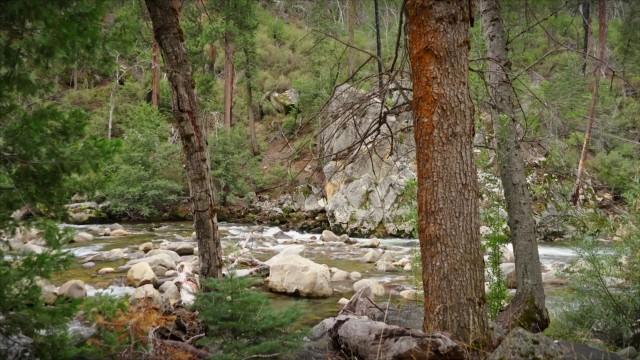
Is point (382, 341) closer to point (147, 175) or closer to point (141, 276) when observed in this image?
point (141, 276)

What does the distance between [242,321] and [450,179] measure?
65.3 inches

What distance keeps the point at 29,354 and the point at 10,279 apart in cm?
45

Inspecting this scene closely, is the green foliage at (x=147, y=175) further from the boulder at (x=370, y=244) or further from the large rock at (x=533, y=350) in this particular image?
the large rock at (x=533, y=350)

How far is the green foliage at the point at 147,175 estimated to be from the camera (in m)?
17.0

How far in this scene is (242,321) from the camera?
316 cm

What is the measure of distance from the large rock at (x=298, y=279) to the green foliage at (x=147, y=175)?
909cm

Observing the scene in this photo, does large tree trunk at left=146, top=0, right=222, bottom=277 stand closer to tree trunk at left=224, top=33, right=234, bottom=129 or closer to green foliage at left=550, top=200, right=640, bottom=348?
green foliage at left=550, top=200, right=640, bottom=348

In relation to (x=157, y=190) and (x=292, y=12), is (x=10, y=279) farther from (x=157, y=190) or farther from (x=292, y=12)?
(x=292, y=12)

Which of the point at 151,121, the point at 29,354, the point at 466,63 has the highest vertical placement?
the point at 151,121

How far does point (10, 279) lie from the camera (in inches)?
88.4

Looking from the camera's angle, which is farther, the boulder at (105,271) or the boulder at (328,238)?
the boulder at (328,238)

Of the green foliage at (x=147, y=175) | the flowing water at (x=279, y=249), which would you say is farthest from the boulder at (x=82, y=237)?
the green foliage at (x=147, y=175)

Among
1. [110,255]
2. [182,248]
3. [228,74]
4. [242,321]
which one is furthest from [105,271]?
[228,74]

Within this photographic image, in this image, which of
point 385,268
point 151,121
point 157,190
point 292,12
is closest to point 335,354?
point 385,268
